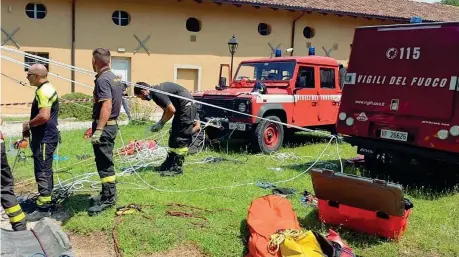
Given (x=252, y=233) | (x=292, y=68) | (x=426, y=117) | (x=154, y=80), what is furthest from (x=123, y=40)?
(x=252, y=233)

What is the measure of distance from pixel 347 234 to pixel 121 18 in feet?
50.7

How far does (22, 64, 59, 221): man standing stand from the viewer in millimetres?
5305

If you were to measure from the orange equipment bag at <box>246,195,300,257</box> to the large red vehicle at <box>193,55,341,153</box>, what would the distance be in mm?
4320

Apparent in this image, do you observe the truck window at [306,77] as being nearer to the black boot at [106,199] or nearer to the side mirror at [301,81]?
the side mirror at [301,81]

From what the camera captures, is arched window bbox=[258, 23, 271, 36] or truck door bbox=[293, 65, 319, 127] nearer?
truck door bbox=[293, 65, 319, 127]

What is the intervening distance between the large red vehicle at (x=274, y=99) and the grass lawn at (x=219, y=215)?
3.70ft

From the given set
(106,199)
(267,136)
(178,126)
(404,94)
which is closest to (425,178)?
(404,94)

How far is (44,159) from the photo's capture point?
17.8 feet

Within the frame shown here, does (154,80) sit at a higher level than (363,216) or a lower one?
higher

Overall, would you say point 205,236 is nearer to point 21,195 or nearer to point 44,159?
point 44,159

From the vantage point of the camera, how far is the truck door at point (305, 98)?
390 inches

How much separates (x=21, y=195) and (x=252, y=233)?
141 inches

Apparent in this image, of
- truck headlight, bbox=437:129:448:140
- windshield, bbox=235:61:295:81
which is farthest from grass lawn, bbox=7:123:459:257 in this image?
windshield, bbox=235:61:295:81

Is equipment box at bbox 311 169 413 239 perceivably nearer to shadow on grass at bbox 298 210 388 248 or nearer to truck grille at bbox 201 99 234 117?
shadow on grass at bbox 298 210 388 248
